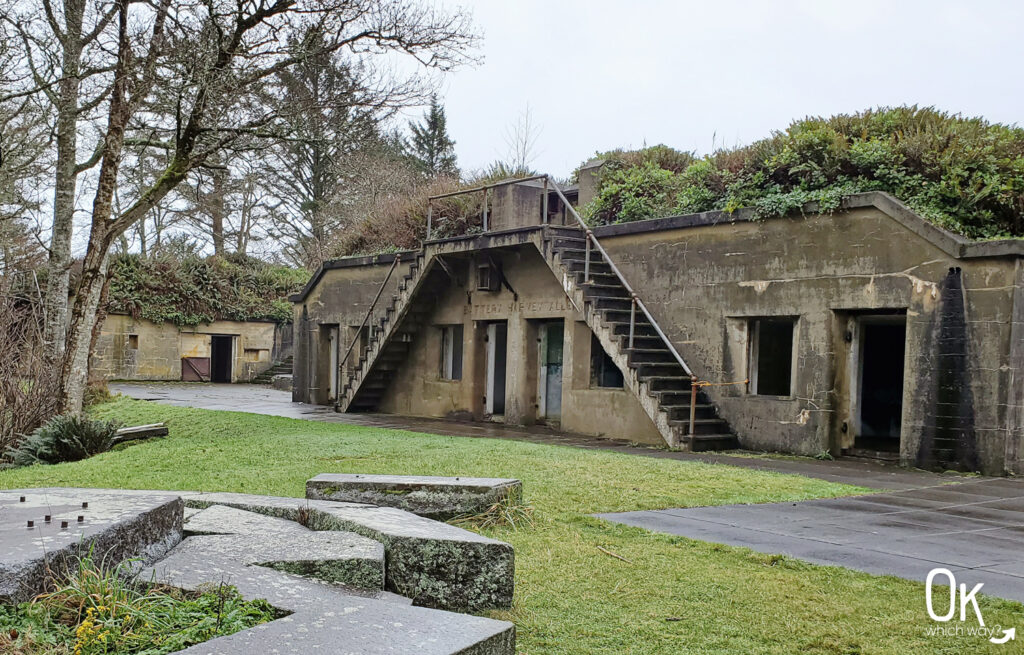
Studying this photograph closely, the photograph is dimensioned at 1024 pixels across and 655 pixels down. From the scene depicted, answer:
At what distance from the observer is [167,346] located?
121 ft

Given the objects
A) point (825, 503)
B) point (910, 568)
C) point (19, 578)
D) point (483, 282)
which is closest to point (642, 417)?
point (483, 282)

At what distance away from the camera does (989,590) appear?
4934 millimetres

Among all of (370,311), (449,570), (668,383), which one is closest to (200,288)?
(370,311)

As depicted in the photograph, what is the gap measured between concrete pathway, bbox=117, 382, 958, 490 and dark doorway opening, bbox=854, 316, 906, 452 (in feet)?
14.9

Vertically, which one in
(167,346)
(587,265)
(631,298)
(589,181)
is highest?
(589,181)

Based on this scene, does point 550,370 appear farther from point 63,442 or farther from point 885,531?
point 885,531

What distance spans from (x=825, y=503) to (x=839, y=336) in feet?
17.8

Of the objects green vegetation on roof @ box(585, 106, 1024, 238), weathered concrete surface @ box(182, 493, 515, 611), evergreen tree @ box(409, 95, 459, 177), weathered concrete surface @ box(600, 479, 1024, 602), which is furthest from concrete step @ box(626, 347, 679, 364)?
evergreen tree @ box(409, 95, 459, 177)

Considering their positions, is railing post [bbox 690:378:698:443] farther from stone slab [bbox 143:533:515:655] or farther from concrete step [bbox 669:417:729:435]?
stone slab [bbox 143:533:515:655]

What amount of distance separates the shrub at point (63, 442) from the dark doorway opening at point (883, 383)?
12.5 m

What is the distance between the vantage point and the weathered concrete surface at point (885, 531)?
18.2 feet

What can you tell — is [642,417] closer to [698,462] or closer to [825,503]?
[698,462]

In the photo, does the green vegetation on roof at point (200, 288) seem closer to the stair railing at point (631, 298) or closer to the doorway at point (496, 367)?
the doorway at point (496, 367)

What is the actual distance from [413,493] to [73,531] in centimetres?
259
